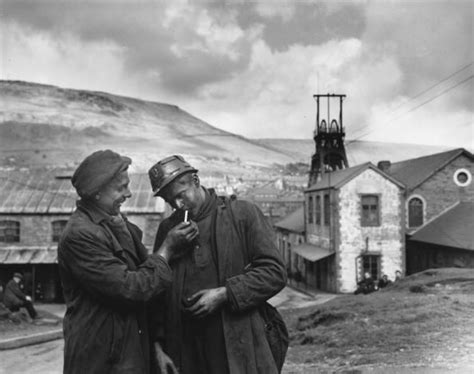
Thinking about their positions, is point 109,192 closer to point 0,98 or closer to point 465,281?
point 465,281

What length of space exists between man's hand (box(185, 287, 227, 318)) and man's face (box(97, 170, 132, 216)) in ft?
2.42

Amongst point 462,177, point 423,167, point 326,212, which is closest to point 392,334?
point 326,212

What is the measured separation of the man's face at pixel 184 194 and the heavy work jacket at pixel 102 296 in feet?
1.47

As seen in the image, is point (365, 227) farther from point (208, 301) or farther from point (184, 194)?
point (208, 301)

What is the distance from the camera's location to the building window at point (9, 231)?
2428 cm

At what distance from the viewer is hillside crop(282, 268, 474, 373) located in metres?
6.61

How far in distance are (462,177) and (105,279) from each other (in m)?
28.0

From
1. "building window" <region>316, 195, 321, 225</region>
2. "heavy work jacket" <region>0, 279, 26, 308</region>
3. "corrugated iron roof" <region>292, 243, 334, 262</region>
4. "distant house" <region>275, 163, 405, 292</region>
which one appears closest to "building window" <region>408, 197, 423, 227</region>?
"distant house" <region>275, 163, 405, 292</region>

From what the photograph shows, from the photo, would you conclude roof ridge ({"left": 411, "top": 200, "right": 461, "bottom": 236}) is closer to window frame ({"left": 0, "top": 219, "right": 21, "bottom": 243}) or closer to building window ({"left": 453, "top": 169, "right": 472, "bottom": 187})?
building window ({"left": 453, "top": 169, "right": 472, "bottom": 187})

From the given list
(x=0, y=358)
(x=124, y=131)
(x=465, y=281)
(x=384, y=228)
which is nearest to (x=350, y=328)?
(x=465, y=281)

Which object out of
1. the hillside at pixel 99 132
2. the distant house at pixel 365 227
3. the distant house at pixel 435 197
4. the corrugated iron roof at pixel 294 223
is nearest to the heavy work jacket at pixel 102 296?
the distant house at pixel 365 227

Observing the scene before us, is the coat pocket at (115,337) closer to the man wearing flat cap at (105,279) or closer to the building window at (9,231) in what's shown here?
the man wearing flat cap at (105,279)

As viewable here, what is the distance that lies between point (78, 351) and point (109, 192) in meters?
0.93

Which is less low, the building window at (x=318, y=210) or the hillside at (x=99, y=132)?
the hillside at (x=99, y=132)
